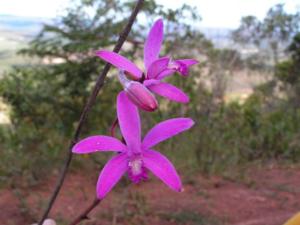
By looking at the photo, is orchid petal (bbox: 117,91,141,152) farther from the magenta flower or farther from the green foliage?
the green foliage

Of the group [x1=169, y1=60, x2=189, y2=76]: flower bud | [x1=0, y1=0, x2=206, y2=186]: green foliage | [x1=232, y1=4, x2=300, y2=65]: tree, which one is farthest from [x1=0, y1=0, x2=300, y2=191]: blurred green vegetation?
[x1=169, y1=60, x2=189, y2=76]: flower bud

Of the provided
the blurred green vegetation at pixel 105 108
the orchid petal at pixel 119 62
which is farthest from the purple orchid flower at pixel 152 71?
the blurred green vegetation at pixel 105 108

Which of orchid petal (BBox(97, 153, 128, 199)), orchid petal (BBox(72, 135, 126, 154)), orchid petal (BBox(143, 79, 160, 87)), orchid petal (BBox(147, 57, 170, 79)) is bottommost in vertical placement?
orchid petal (BBox(97, 153, 128, 199))

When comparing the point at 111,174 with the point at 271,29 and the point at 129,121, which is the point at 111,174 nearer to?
the point at 129,121

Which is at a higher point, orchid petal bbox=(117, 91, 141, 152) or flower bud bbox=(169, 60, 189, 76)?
flower bud bbox=(169, 60, 189, 76)

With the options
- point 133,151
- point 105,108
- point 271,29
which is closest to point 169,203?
point 105,108

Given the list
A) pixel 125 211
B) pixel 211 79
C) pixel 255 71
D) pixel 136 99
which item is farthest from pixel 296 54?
pixel 136 99

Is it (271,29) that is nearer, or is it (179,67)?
(179,67)

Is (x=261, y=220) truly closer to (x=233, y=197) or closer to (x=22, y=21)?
(x=233, y=197)
